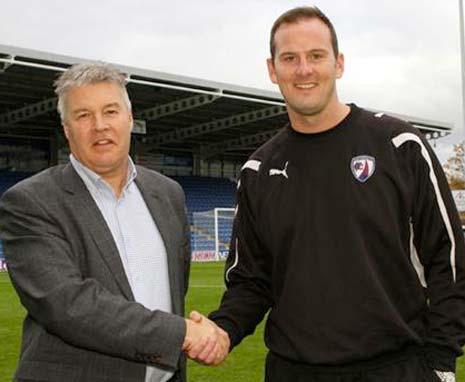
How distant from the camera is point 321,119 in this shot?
2756 millimetres

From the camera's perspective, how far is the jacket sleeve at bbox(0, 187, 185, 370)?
7.93 ft

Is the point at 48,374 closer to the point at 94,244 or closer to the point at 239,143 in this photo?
the point at 94,244

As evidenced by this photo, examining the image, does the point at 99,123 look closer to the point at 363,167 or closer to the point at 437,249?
the point at 363,167

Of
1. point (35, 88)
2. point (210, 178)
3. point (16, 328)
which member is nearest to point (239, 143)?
point (210, 178)

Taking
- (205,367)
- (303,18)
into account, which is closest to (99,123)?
(303,18)

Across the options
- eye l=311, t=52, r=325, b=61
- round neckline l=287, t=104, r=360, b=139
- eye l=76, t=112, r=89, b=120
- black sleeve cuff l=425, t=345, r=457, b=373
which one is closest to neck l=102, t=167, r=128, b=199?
eye l=76, t=112, r=89, b=120

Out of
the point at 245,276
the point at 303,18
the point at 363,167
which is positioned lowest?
the point at 245,276

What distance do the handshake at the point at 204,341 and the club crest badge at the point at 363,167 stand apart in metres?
0.79

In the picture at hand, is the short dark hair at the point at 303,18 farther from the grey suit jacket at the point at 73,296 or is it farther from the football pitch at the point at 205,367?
the football pitch at the point at 205,367

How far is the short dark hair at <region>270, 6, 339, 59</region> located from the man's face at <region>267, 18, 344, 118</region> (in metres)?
0.02

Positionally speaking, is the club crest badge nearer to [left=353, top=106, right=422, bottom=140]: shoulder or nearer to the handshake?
[left=353, top=106, right=422, bottom=140]: shoulder

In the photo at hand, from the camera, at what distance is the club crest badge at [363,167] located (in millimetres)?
2668

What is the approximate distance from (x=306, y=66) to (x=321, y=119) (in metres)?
0.20

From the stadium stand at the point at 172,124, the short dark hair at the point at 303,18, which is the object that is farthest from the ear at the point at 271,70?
the stadium stand at the point at 172,124
